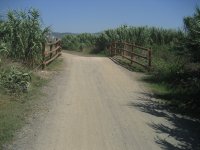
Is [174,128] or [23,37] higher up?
[23,37]

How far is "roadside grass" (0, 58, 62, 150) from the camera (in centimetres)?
882

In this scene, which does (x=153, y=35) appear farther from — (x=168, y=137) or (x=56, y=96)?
(x=168, y=137)

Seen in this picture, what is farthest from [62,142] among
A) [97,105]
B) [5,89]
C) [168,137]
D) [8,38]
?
[8,38]

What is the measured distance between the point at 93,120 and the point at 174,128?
6.25 ft

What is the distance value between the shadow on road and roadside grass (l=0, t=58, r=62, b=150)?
2.89 meters

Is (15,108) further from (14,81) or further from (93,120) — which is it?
(14,81)

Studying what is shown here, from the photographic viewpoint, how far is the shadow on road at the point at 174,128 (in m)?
8.94

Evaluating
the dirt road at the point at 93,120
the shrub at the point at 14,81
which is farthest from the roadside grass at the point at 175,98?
the shrub at the point at 14,81

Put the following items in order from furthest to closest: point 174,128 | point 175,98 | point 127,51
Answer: point 127,51
point 175,98
point 174,128

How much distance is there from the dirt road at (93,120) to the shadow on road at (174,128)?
138 mm

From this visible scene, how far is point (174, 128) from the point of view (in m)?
10.2

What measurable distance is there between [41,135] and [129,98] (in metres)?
5.11

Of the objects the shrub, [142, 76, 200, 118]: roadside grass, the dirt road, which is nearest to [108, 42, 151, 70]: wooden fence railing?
[142, 76, 200, 118]: roadside grass

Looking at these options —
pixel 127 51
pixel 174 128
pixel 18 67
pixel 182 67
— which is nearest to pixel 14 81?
pixel 18 67
